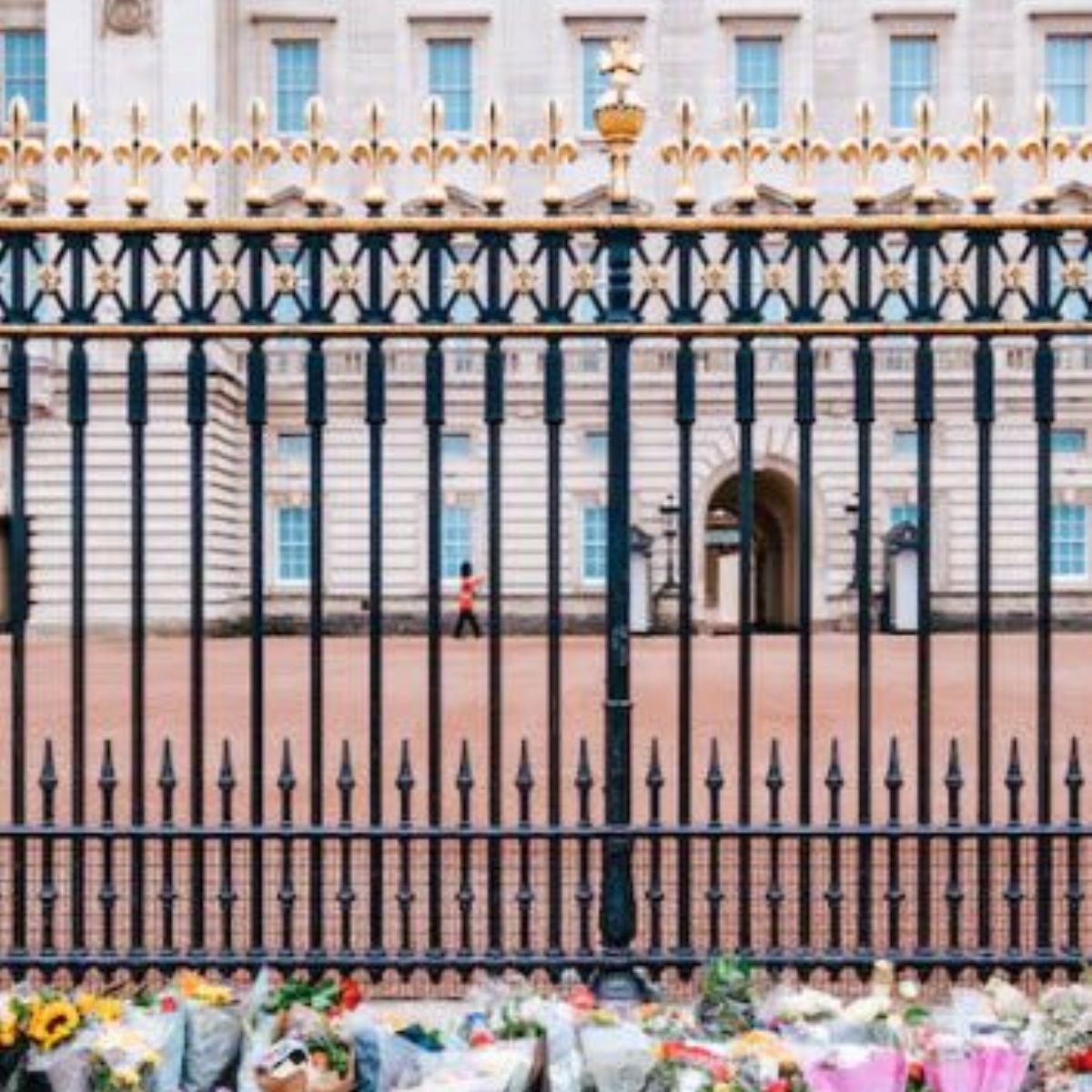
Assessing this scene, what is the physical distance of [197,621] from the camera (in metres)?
5.31

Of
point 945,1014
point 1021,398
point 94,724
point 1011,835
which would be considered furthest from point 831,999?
point 1021,398

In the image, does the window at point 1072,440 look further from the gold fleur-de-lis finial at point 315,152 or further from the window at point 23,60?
the gold fleur-de-lis finial at point 315,152

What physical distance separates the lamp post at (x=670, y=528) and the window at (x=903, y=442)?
4.29m

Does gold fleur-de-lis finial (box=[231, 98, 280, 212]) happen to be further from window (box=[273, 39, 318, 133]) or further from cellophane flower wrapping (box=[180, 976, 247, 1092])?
window (box=[273, 39, 318, 133])

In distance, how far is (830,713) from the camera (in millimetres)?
14945

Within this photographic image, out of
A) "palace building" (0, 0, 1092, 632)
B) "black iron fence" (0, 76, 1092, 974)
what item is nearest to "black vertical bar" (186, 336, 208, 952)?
"black iron fence" (0, 76, 1092, 974)

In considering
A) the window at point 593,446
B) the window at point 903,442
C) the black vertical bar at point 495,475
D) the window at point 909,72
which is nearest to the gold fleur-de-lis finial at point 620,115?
the black vertical bar at point 495,475

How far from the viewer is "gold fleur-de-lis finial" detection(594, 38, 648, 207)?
5.36m

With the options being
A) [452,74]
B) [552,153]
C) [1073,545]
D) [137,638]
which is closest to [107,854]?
[137,638]

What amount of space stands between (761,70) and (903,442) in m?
7.58

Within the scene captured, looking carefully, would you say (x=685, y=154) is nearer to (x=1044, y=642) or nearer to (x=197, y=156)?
(x=197, y=156)

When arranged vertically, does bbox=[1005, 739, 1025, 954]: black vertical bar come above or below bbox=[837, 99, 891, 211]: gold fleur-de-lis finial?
below

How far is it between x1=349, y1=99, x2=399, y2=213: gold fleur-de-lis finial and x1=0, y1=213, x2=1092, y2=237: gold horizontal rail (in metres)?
0.07

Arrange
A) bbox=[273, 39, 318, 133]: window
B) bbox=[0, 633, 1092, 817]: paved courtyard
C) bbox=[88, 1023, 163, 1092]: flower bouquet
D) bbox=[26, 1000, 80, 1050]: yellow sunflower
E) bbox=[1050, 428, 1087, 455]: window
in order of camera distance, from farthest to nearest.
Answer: bbox=[1050, 428, 1087, 455]: window < bbox=[273, 39, 318, 133]: window < bbox=[0, 633, 1092, 817]: paved courtyard < bbox=[26, 1000, 80, 1050]: yellow sunflower < bbox=[88, 1023, 163, 1092]: flower bouquet
